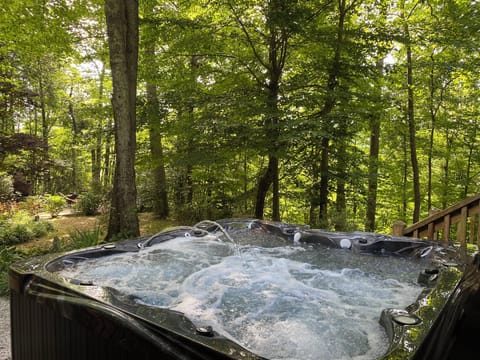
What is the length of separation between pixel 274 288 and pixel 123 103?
3046 millimetres

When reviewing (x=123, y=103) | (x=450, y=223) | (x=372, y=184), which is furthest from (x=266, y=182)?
(x=450, y=223)

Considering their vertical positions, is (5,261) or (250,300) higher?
(250,300)

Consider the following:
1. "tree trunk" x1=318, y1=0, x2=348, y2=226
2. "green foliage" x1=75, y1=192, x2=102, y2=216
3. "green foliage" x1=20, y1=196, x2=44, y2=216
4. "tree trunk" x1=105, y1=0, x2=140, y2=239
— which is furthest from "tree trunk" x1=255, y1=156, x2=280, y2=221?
"green foliage" x1=20, y1=196, x2=44, y2=216

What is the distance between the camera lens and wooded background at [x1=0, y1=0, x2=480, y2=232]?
14.4 feet

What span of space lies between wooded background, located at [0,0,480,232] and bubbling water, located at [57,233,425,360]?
1.77 m

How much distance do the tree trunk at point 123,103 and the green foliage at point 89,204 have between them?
3.63 meters

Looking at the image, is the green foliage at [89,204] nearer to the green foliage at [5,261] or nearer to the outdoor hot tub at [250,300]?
the green foliage at [5,261]

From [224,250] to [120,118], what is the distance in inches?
89.3

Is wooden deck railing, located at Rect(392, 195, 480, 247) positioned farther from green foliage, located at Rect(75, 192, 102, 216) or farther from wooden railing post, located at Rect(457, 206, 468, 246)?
green foliage, located at Rect(75, 192, 102, 216)

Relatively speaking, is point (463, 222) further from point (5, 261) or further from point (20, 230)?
point (20, 230)

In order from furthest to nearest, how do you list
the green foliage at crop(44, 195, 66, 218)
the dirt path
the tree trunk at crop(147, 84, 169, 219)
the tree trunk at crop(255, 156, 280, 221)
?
the green foliage at crop(44, 195, 66, 218)
the tree trunk at crop(147, 84, 169, 219)
the tree trunk at crop(255, 156, 280, 221)
the dirt path

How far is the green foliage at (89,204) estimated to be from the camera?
7.44 meters

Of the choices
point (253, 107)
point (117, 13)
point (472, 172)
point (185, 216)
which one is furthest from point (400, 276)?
point (472, 172)

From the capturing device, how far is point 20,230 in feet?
16.2
